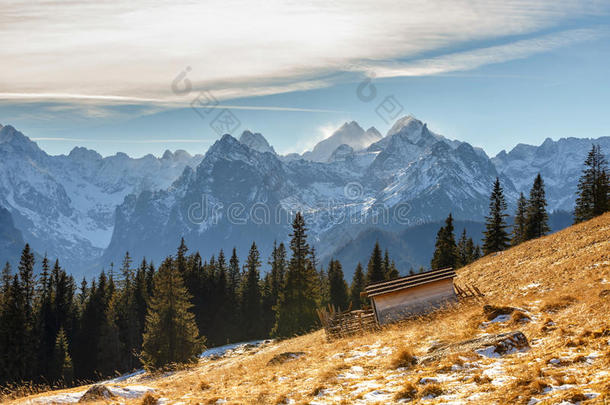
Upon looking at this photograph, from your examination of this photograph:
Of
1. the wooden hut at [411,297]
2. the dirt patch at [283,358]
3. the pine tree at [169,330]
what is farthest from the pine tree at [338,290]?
the dirt patch at [283,358]

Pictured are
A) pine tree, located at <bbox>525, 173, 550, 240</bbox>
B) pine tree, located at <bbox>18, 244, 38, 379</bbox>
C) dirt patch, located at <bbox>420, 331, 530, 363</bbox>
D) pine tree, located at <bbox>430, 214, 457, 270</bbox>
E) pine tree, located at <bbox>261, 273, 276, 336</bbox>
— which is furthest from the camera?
pine tree, located at <bbox>261, 273, 276, 336</bbox>

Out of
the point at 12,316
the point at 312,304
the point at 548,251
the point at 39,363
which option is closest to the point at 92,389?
the point at 548,251

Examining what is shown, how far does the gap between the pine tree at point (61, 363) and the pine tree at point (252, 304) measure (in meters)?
31.9

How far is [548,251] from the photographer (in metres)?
36.3

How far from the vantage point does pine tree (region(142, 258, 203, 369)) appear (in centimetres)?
4831

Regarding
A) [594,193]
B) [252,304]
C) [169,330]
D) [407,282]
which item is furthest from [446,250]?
[407,282]

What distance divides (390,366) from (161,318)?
38805mm

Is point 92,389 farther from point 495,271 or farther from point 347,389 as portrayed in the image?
point 495,271

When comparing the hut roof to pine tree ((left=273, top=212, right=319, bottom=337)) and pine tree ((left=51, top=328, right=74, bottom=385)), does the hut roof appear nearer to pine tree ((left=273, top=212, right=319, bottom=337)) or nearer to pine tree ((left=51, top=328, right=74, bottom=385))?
pine tree ((left=273, top=212, right=319, bottom=337))

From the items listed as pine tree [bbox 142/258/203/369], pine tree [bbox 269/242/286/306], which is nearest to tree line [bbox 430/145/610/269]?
pine tree [bbox 269/242/286/306]

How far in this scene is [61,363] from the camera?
229 ft

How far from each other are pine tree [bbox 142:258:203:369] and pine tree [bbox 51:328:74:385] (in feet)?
88.9

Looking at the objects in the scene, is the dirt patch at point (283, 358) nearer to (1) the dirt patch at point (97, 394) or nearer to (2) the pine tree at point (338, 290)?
(1) the dirt patch at point (97, 394)

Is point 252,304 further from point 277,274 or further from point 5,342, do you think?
point 5,342
